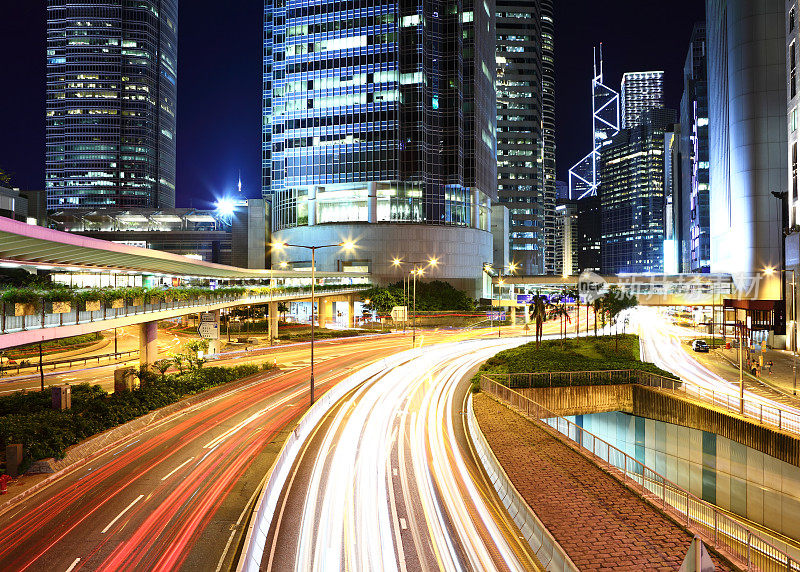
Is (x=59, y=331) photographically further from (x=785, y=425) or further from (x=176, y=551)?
(x=785, y=425)

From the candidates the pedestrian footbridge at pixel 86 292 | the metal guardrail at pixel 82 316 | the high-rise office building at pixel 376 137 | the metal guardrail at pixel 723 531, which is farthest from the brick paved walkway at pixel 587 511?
the high-rise office building at pixel 376 137

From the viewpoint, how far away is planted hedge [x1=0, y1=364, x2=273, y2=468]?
2138 centimetres

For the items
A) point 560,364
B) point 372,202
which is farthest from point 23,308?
point 372,202

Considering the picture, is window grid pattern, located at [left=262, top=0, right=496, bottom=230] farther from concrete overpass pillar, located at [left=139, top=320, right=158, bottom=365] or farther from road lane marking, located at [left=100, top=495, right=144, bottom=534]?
road lane marking, located at [left=100, top=495, right=144, bottom=534]

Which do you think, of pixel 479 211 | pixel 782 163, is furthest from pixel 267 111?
pixel 782 163

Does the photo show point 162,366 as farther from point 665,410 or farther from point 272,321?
point 665,410

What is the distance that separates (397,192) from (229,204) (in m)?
57.1

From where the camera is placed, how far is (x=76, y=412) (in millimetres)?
25828

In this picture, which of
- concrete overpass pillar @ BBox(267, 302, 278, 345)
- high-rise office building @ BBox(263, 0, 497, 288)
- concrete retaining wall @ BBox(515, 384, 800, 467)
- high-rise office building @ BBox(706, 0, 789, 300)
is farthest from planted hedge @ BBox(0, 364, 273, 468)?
high-rise office building @ BBox(706, 0, 789, 300)

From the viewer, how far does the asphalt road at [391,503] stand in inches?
545

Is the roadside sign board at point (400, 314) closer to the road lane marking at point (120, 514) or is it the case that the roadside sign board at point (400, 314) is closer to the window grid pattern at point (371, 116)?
the window grid pattern at point (371, 116)

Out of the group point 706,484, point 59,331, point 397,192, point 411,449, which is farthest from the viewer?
point 397,192

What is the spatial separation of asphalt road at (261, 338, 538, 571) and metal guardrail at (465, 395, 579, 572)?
276 millimetres

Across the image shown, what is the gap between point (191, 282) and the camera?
56.1 m
